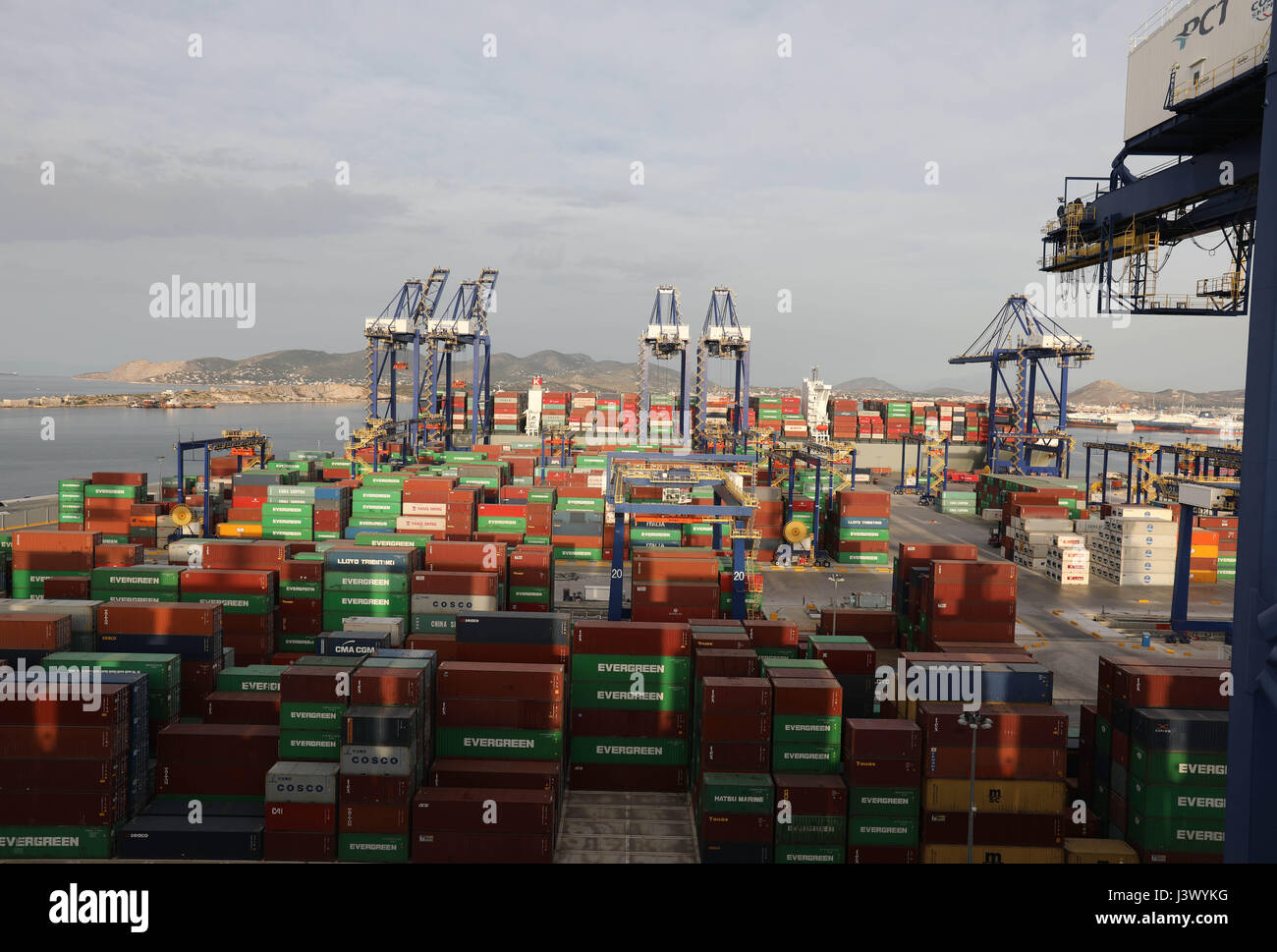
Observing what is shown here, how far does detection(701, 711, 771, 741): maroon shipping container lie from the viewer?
18.0 m

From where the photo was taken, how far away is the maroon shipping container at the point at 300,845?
1672 centimetres

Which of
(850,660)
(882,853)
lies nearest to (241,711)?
(882,853)

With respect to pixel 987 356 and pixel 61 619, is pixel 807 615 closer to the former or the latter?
pixel 61 619

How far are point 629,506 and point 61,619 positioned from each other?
55.3 ft

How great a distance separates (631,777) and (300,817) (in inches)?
299

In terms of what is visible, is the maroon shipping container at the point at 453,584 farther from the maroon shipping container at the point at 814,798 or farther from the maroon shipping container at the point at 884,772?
the maroon shipping container at the point at 884,772

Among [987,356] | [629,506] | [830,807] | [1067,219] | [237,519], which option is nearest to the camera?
[830,807]

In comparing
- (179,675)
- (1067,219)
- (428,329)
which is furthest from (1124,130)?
(428,329)

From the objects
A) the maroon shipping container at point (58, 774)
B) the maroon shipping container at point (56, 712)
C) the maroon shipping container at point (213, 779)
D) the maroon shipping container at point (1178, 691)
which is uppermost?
the maroon shipping container at point (1178, 691)

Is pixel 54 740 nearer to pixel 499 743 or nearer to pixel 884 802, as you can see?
pixel 499 743

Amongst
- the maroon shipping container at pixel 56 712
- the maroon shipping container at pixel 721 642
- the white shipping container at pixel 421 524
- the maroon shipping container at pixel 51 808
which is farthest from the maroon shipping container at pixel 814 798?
the white shipping container at pixel 421 524

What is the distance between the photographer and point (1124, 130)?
68.4 feet

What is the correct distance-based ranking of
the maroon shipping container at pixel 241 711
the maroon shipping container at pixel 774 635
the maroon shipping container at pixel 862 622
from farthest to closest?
the maroon shipping container at pixel 862 622
the maroon shipping container at pixel 774 635
the maroon shipping container at pixel 241 711

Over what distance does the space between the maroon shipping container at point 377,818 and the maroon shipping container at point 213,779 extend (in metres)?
2.76
